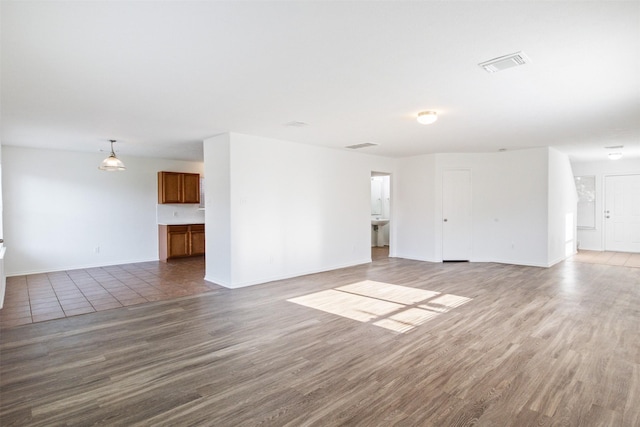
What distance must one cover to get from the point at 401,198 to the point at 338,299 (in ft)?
14.4

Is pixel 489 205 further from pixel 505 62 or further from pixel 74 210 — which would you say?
pixel 74 210

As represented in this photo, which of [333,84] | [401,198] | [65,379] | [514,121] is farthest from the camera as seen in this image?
[401,198]

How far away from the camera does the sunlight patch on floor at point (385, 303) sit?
3.97m

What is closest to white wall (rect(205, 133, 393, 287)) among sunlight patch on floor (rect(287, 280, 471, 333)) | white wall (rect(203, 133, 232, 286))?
white wall (rect(203, 133, 232, 286))

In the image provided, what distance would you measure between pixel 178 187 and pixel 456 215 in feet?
22.1

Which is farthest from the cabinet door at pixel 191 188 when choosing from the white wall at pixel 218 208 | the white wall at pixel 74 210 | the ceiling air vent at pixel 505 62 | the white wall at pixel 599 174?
the white wall at pixel 599 174

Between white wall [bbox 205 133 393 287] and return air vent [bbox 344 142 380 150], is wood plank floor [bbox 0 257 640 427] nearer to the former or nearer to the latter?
white wall [bbox 205 133 393 287]

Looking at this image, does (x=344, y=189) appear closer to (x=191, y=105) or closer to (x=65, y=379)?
(x=191, y=105)

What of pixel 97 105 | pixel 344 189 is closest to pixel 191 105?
pixel 97 105

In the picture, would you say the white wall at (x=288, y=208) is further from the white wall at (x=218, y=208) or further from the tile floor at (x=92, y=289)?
the tile floor at (x=92, y=289)

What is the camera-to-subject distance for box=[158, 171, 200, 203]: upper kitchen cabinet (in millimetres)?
8312

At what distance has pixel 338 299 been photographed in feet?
15.8

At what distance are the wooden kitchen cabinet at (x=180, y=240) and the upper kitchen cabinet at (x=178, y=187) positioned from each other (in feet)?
2.19

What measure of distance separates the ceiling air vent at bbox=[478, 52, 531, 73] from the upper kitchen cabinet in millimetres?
7485
